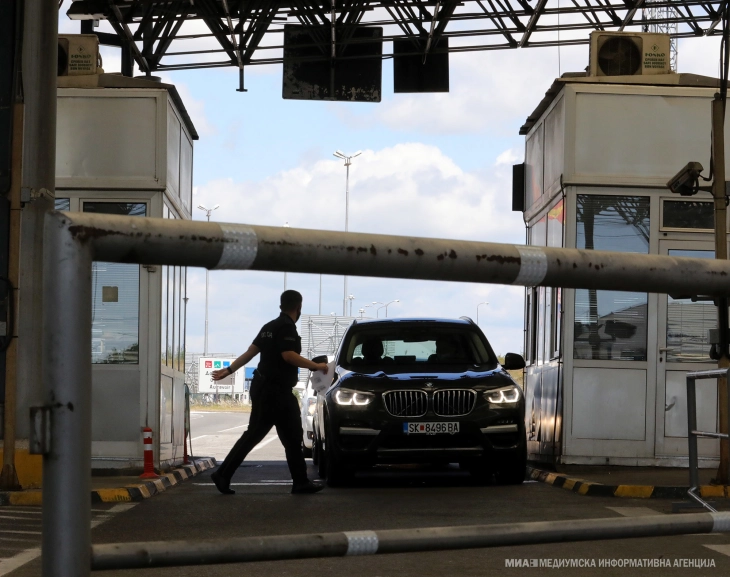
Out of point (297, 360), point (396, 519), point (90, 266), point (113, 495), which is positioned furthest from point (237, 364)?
point (90, 266)

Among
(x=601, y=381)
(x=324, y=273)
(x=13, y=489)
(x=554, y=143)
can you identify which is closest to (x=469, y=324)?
(x=601, y=381)

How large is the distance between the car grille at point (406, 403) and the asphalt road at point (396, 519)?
732mm

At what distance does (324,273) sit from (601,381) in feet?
42.0

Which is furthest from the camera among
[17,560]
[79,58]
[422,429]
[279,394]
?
[79,58]

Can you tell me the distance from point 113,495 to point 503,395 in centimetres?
396

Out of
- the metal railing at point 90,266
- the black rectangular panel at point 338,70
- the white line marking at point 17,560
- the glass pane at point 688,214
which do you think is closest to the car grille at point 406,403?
the glass pane at point 688,214

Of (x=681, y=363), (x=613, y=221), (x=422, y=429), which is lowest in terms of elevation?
(x=422, y=429)

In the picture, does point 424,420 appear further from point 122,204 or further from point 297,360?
point 122,204

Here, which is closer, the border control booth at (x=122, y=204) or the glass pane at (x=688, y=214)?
the border control booth at (x=122, y=204)

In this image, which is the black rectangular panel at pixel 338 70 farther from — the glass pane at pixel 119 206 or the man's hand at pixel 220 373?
the man's hand at pixel 220 373

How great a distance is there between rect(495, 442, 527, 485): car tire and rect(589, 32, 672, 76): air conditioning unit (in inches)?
217

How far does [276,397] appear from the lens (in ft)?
38.2

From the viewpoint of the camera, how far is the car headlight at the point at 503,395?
12294mm

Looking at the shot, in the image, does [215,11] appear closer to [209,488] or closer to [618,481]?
[209,488]
